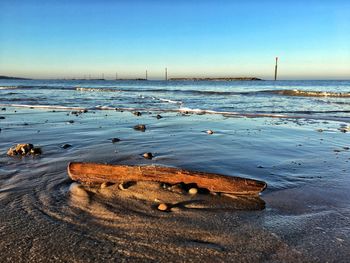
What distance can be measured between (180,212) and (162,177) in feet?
2.28

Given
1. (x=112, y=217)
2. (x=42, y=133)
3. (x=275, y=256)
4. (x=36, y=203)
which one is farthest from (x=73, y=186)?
(x=42, y=133)

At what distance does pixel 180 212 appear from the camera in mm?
3633

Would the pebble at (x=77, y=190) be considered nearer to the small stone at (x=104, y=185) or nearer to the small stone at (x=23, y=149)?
the small stone at (x=104, y=185)

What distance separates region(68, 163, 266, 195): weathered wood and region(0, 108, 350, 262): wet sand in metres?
0.13

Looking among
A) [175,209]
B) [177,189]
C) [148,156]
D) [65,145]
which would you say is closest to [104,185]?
[177,189]

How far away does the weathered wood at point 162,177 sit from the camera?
4039 mm

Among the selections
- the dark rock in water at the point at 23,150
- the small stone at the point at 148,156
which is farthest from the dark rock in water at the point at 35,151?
the small stone at the point at 148,156

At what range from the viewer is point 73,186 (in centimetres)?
439

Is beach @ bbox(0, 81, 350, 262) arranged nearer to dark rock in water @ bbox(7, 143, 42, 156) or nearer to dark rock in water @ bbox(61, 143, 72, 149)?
dark rock in water @ bbox(61, 143, 72, 149)

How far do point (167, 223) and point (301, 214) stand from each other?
A: 1461mm

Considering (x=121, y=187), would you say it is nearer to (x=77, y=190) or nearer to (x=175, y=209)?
(x=77, y=190)

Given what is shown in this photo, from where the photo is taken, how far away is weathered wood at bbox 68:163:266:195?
4039mm

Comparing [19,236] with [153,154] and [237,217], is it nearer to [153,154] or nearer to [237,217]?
[237,217]

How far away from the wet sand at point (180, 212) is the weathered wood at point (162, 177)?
127 mm
